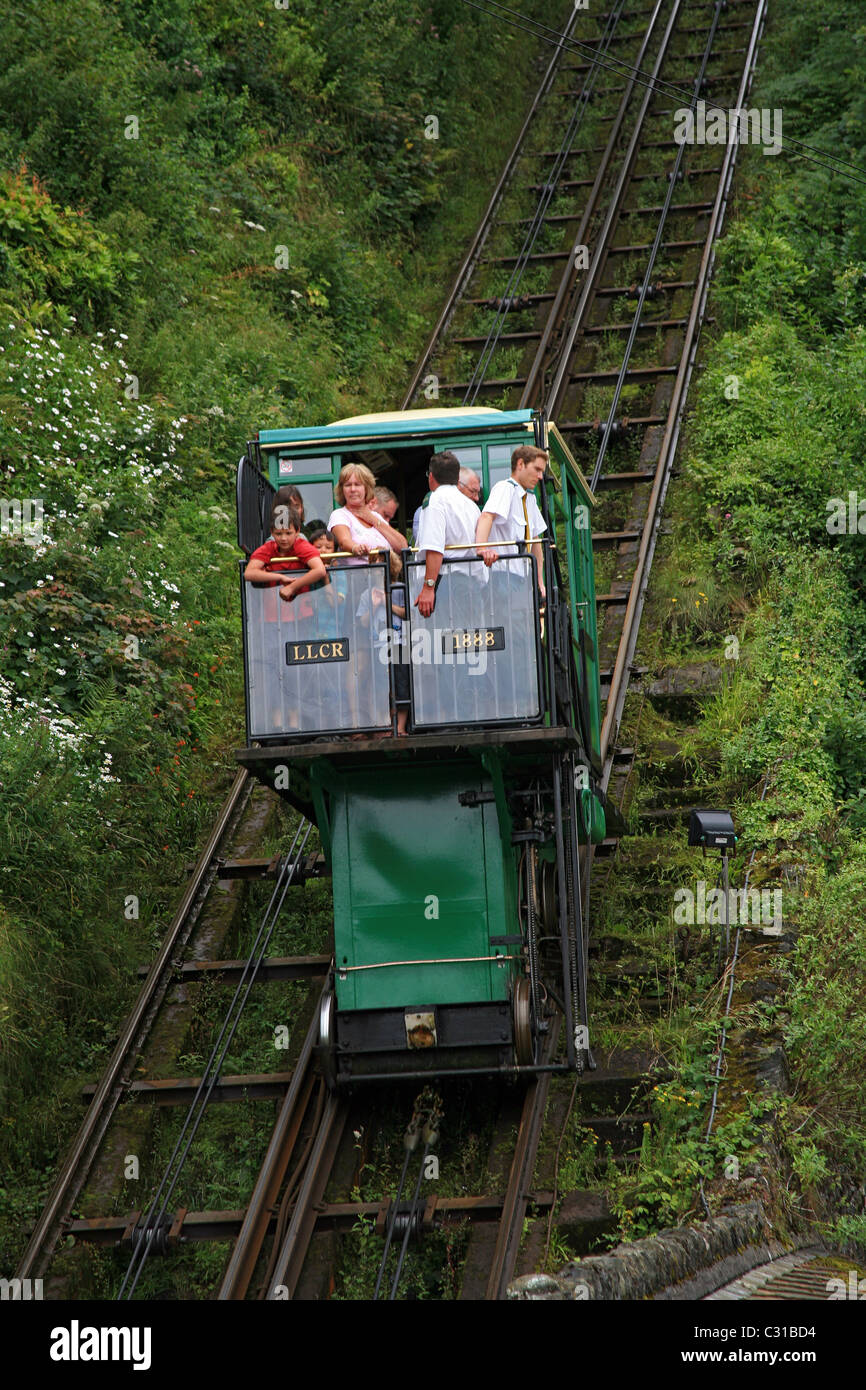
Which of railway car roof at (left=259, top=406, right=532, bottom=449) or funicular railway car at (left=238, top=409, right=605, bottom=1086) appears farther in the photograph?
railway car roof at (left=259, top=406, right=532, bottom=449)

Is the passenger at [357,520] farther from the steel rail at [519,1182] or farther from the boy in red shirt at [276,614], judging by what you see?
the steel rail at [519,1182]

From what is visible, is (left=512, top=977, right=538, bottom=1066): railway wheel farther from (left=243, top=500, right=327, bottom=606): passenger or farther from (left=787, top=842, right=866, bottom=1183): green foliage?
(left=243, top=500, right=327, bottom=606): passenger

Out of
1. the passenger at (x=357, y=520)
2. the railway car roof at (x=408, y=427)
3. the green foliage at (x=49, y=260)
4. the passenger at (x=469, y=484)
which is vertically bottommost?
the passenger at (x=357, y=520)

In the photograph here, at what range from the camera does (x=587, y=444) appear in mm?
18562

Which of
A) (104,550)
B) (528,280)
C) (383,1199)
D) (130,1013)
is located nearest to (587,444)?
(528,280)

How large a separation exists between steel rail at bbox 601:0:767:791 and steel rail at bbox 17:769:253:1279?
3.20m

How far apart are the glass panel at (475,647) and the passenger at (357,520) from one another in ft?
1.53

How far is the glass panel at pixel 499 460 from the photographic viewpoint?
32.8ft

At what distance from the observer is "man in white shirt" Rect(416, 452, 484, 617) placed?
352 inches

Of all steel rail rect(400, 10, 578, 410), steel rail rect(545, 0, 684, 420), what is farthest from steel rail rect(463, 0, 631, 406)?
steel rail rect(545, 0, 684, 420)

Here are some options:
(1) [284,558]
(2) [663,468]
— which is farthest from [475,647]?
(2) [663,468]

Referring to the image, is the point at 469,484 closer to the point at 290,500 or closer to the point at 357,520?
the point at 357,520

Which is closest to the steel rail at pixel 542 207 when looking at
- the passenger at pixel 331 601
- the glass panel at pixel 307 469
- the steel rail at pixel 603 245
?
the steel rail at pixel 603 245

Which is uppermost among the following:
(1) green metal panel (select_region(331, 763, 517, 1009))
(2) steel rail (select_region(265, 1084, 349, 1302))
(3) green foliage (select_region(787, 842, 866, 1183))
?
(1) green metal panel (select_region(331, 763, 517, 1009))
